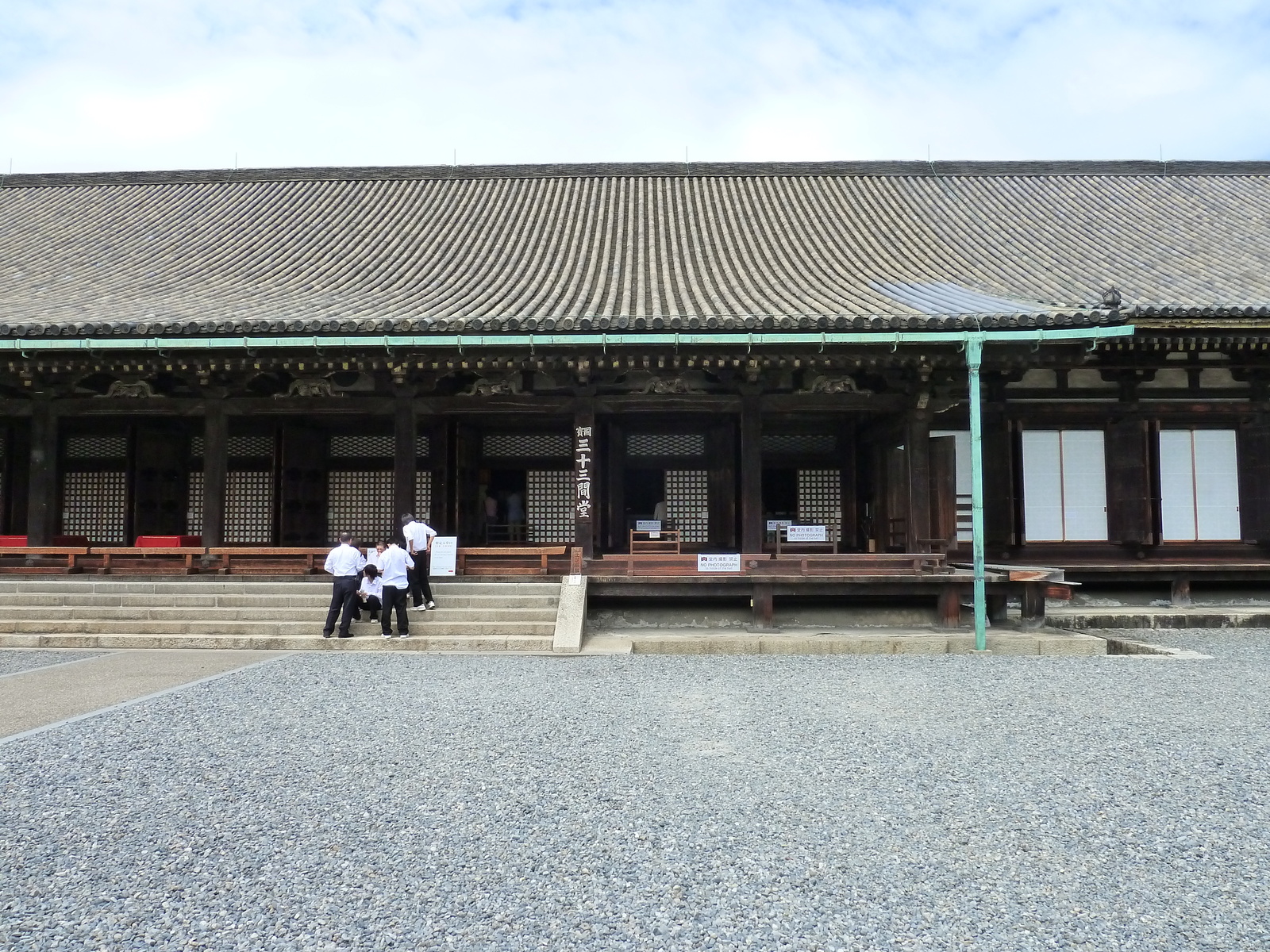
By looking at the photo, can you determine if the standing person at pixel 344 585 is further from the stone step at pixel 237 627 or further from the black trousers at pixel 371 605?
the stone step at pixel 237 627

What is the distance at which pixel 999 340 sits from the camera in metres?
8.99

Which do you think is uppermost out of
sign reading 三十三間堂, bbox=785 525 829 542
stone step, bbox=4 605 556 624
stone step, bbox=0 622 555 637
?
sign reading 三十三間堂, bbox=785 525 829 542

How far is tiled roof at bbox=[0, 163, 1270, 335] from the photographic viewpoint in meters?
9.85

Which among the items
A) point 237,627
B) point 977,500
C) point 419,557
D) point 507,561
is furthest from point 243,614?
point 977,500

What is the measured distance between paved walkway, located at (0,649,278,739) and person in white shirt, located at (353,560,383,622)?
42.9 inches

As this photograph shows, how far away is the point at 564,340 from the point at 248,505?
283 inches

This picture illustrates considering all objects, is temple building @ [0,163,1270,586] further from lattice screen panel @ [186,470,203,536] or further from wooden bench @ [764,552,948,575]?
wooden bench @ [764,552,948,575]

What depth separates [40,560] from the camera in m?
10.5

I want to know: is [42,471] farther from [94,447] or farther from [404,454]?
[404,454]

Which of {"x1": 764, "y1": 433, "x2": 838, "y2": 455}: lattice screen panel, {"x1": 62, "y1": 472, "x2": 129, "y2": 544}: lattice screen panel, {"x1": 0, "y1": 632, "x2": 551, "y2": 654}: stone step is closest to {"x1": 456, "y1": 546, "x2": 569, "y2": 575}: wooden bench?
{"x1": 0, "y1": 632, "x2": 551, "y2": 654}: stone step

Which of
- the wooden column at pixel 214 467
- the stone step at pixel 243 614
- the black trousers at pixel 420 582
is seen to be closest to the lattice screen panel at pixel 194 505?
the wooden column at pixel 214 467

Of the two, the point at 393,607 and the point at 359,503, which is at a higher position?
the point at 359,503

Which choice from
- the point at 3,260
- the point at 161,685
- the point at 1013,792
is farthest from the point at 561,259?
the point at 1013,792

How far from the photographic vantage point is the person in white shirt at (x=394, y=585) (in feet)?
28.0
